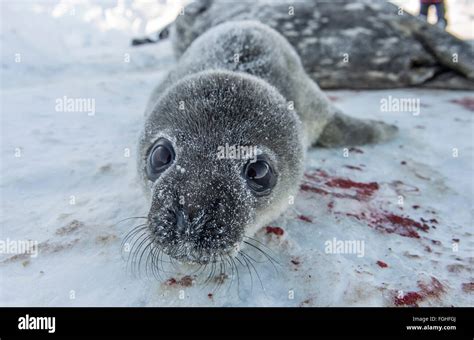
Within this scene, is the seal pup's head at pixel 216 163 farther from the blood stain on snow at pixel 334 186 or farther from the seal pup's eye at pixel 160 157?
the blood stain on snow at pixel 334 186

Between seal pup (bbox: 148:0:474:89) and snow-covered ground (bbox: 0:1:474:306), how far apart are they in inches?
16.7

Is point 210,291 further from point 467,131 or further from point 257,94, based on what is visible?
point 467,131

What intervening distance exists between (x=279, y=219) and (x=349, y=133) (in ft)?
4.99

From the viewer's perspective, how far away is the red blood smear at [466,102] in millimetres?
4430

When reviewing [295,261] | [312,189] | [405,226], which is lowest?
[295,261]

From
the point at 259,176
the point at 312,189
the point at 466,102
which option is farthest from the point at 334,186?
the point at 466,102

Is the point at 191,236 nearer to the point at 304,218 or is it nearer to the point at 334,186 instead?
the point at 304,218

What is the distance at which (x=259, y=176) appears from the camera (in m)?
2.09

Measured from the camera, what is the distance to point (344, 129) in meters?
3.63

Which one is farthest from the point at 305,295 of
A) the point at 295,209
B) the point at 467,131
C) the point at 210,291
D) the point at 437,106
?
the point at 437,106

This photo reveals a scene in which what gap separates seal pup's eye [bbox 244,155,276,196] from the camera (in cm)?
206

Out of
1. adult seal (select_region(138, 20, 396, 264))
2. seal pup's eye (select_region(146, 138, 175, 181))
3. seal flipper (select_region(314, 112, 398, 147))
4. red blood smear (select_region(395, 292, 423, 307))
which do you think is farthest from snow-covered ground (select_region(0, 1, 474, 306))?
seal pup's eye (select_region(146, 138, 175, 181))

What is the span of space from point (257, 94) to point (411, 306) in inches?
49.4

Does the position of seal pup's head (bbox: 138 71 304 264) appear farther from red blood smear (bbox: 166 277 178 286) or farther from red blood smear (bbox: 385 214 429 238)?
red blood smear (bbox: 385 214 429 238)
